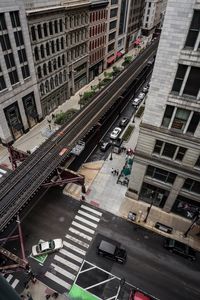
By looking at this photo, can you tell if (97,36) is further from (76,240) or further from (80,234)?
(76,240)

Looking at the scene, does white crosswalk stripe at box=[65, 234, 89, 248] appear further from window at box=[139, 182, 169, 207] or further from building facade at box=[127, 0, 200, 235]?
window at box=[139, 182, 169, 207]

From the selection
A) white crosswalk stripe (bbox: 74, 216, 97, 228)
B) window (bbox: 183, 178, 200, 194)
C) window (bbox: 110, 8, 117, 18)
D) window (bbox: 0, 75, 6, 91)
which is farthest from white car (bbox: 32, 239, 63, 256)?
window (bbox: 110, 8, 117, 18)

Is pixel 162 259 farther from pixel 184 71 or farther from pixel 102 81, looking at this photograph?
pixel 102 81

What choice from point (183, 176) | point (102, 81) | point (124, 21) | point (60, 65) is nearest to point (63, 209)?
point (183, 176)

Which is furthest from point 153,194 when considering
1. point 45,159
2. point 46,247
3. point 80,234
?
point 45,159

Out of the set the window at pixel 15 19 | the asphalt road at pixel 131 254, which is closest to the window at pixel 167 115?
the asphalt road at pixel 131 254

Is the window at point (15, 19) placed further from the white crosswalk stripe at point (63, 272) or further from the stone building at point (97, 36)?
the white crosswalk stripe at point (63, 272)
